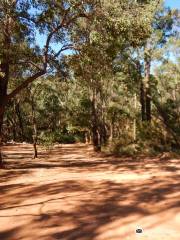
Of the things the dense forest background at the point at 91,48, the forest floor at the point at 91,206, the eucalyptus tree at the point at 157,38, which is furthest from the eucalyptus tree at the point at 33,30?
the eucalyptus tree at the point at 157,38

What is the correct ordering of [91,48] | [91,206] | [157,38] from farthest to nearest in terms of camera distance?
1. [157,38]
2. [91,48]
3. [91,206]

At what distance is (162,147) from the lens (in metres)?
23.4

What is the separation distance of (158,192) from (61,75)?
9142 mm

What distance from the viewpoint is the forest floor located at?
6.96 m

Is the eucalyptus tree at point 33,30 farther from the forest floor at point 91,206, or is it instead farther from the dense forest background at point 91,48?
the forest floor at point 91,206

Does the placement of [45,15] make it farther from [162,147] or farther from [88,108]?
[88,108]

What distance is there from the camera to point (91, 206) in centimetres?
886

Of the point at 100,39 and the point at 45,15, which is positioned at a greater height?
the point at 45,15

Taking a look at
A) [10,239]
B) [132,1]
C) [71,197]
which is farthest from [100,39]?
[10,239]

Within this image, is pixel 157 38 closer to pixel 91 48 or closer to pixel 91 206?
pixel 91 48

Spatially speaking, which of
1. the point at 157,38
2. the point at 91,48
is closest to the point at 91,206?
the point at 91,48

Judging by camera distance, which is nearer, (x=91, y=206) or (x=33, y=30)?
(x=91, y=206)

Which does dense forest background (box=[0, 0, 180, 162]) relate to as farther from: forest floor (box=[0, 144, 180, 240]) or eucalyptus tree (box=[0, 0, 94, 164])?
forest floor (box=[0, 144, 180, 240])

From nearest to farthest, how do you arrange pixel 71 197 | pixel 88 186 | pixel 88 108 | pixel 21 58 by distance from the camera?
pixel 71 197 < pixel 88 186 < pixel 21 58 < pixel 88 108
